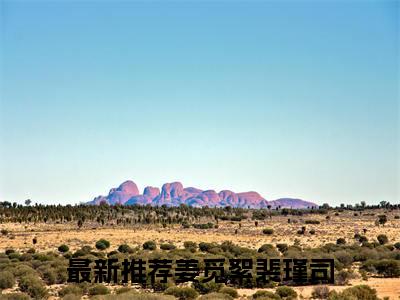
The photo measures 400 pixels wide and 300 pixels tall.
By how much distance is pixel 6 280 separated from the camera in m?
29.5

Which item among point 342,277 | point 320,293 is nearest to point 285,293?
point 320,293

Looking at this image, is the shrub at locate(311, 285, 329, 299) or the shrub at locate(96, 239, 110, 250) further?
the shrub at locate(96, 239, 110, 250)

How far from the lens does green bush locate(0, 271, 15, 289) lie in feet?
96.4

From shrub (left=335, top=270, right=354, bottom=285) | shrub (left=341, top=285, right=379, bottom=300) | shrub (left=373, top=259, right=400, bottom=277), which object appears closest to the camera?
shrub (left=341, top=285, right=379, bottom=300)

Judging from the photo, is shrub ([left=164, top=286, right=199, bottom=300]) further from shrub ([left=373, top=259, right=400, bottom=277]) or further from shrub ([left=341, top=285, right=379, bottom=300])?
shrub ([left=373, top=259, right=400, bottom=277])

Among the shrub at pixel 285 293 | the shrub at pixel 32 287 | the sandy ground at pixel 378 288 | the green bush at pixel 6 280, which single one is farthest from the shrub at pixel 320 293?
the green bush at pixel 6 280

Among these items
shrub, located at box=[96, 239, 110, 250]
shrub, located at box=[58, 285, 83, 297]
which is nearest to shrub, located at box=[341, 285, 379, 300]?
shrub, located at box=[58, 285, 83, 297]

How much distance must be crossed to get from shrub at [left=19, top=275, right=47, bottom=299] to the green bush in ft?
1.86

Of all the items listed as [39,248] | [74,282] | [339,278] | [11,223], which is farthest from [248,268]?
[11,223]

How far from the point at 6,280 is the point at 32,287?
11.5 feet

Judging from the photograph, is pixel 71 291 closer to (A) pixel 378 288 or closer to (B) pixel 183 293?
(B) pixel 183 293

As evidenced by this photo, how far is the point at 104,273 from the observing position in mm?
32844

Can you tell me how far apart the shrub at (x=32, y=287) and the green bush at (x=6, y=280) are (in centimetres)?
57

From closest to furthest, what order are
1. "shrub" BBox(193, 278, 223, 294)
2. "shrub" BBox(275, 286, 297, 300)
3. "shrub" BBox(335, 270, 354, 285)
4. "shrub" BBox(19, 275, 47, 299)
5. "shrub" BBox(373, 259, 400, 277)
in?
"shrub" BBox(275, 286, 297, 300) → "shrub" BBox(19, 275, 47, 299) → "shrub" BBox(193, 278, 223, 294) → "shrub" BBox(335, 270, 354, 285) → "shrub" BBox(373, 259, 400, 277)
